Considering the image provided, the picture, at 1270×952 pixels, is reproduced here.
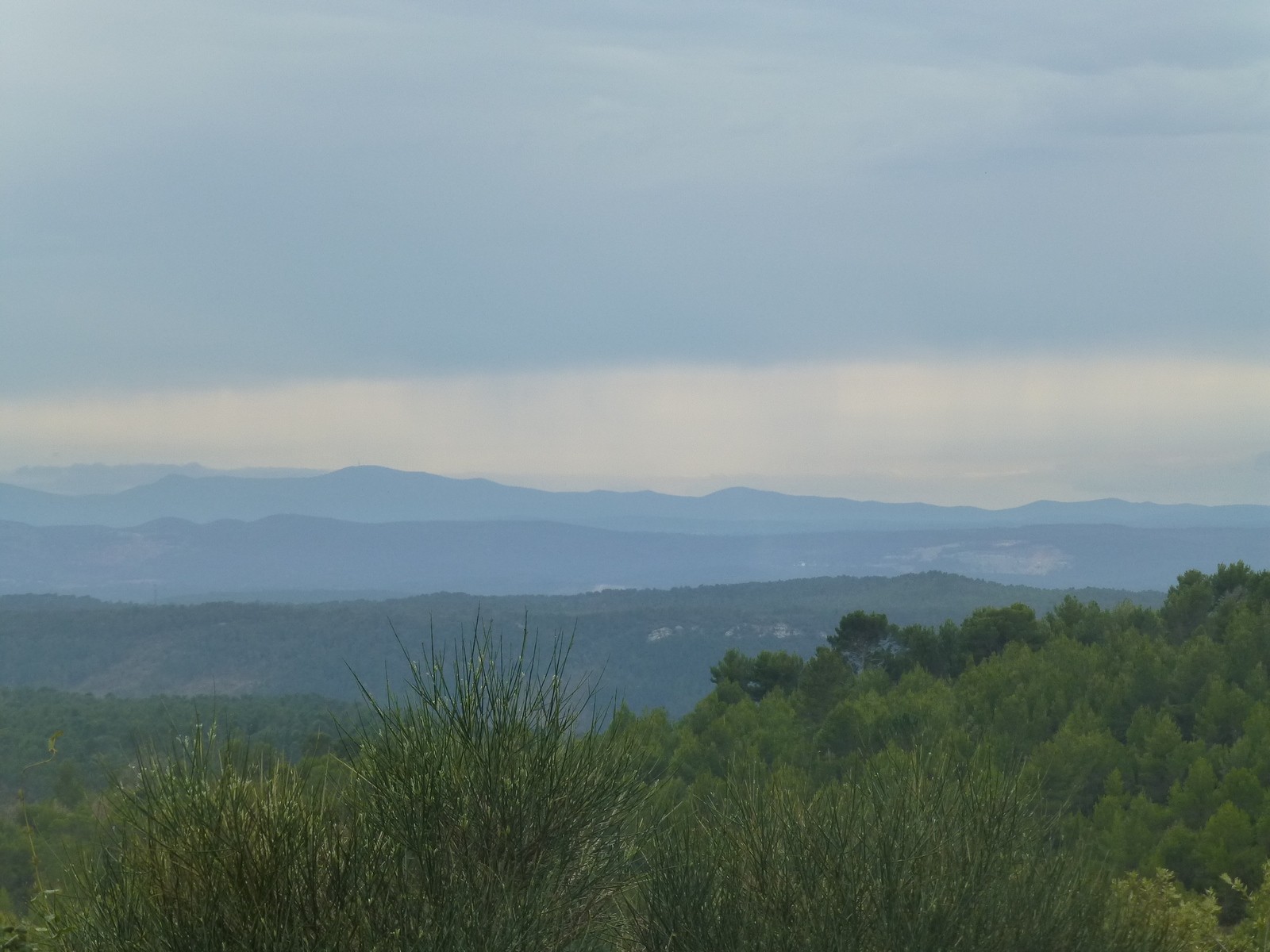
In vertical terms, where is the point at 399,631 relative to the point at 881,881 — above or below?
below

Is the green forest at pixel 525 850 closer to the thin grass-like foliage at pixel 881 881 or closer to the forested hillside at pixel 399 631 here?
the thin grass-like foliage at pixel 881 881

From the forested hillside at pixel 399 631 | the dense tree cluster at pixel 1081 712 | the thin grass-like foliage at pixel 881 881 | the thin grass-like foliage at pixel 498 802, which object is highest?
the thin grass-like foliage at pixel 498 802

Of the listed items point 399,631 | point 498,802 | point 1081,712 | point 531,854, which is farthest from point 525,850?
point 399,631

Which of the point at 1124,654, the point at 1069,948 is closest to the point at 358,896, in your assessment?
the point at 1069,948

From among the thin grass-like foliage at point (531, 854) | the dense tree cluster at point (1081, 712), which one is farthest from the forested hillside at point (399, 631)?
the thin grass-like foliage at point (531, 854)

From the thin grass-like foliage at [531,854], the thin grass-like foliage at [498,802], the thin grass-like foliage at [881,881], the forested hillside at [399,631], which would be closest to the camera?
Result: the thin grass-like foliage at [531,854]

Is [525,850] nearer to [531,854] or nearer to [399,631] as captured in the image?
[531,854]

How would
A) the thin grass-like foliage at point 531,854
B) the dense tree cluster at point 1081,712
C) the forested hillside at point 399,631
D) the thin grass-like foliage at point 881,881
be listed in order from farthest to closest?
the forested hillside at point 399,631
the dense tree cluster at point 1081,712
the thin grass-like foliage at point 881,881
the thin grass-like foliage at point 531,854

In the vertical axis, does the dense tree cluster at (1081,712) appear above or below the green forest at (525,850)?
below

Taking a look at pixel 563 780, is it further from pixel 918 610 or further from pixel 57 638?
pixel 57 638

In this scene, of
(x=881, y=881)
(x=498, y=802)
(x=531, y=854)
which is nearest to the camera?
(x=498, y=802)

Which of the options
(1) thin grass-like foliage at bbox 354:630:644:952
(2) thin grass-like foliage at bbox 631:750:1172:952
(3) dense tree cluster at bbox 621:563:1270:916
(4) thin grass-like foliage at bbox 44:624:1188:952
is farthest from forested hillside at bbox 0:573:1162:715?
(1) thin grass-like foliage at bbox 354:630:644:952

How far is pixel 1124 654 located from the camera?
138 ft

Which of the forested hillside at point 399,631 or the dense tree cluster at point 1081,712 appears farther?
the forested hillside at point 399,631
